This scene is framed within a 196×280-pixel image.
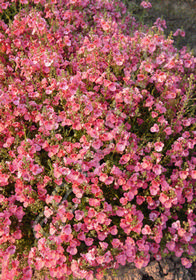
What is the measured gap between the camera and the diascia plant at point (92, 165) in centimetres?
268

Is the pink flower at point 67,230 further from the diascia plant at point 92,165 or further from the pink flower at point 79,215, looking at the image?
the pink flower at point 79,215

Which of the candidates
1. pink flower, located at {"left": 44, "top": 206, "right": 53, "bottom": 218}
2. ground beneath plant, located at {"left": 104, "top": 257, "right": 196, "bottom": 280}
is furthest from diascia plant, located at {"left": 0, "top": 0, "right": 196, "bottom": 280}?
ground beneath plant, located at {"left": 104, "top": 257, "right": 196, "bottom": 280}

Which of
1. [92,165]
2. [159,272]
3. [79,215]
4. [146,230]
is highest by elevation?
[92,165]

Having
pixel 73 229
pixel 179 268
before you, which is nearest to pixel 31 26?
pixel 73 229

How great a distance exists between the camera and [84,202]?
292 cm

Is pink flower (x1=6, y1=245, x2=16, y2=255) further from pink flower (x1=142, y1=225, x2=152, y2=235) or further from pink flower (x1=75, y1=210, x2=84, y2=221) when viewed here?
pink flower (x1=142, y1=225, x2=152, y2=235)

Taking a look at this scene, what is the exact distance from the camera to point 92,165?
113 inches

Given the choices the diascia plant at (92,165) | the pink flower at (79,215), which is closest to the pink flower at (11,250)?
the diascia plant at (92,165)

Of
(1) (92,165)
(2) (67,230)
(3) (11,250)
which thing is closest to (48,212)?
(2) (67,230)

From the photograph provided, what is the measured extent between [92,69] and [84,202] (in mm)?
1584

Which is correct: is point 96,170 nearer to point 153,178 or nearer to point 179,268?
point 153,178

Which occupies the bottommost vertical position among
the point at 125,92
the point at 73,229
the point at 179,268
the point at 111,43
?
the point at 179,268

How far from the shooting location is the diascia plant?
2.68m

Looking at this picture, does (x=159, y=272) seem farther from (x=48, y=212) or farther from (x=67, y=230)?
(x=48, y=212)
